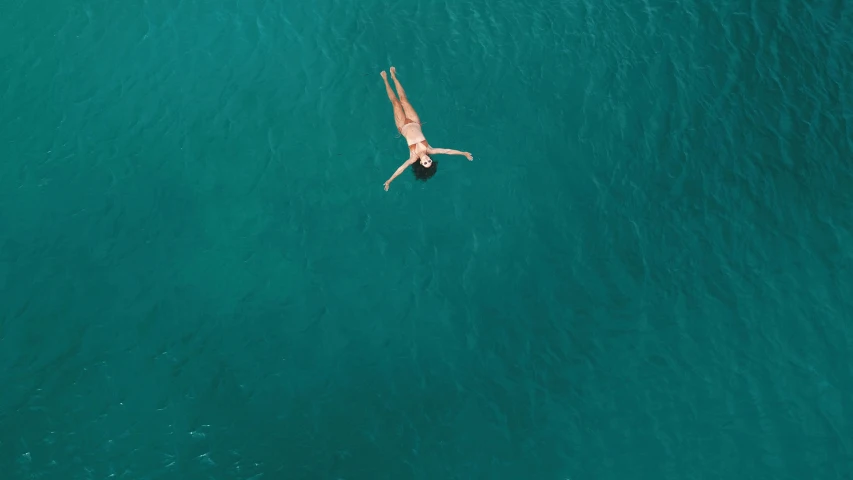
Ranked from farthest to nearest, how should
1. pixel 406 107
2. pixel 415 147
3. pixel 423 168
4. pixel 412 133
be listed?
1. pixel 406 107
2. pixel 412 133
3. pixel 415 147
4. pixel 423 168

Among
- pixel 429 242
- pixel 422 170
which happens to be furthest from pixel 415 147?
pixel 429 242

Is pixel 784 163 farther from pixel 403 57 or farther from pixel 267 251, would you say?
pixel 267 251

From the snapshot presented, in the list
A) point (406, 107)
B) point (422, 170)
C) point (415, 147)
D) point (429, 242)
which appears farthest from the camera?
point (429, 242)

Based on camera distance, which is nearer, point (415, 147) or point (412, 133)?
point (415, 147)

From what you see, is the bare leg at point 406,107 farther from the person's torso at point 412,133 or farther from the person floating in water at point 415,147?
the person's torso at point 412,133

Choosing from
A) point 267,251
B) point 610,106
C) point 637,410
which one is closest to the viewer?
point 637,410

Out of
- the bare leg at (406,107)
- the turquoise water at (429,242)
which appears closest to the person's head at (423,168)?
the bare leg at (406,107)

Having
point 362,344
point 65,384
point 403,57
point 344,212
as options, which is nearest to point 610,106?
point 403,57

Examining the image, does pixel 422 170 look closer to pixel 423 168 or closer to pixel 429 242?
pixel 423 168

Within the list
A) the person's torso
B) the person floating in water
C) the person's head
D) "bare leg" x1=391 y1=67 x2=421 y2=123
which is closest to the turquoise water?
"bare leg" x1=391 y1=67 x2=421 y2=123
